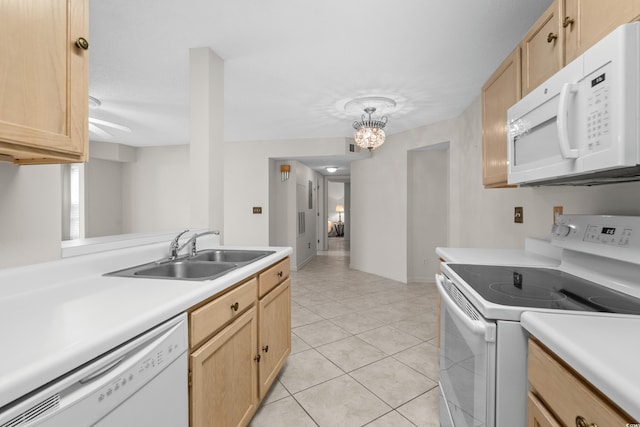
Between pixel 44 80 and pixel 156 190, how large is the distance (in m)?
5.46

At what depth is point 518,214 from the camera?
2312 mm

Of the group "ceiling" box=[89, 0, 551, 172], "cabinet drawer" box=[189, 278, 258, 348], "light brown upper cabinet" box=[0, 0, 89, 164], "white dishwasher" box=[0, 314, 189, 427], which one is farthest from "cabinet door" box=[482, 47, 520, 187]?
"light brown upper cabinet" box=[0, 0, 89, 164]

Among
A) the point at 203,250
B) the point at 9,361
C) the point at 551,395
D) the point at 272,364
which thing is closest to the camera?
the point at 9,361

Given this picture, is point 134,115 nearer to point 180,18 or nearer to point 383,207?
point 180,18

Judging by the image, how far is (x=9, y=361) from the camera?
56 centimetres

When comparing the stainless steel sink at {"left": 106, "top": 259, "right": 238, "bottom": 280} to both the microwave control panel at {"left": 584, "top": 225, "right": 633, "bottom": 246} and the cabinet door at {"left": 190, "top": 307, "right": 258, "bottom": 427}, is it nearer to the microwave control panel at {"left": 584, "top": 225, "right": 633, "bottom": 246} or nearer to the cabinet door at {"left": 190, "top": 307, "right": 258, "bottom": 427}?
the cabinet door at {"left": 190, "top": 307, "right": 258, "bottom": 427}

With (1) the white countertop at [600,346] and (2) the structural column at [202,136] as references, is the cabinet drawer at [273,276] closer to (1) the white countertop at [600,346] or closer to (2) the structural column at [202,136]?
(2) the structural column at [202,136]

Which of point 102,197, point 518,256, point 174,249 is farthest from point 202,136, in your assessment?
point 102,197

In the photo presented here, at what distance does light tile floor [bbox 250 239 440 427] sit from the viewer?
64.0 inches

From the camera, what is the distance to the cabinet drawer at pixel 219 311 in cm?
100

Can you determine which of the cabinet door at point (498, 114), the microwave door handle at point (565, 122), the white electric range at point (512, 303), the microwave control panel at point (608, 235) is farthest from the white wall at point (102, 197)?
the microwave control panel at point (608, 235)

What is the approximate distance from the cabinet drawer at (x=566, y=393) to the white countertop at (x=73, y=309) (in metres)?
1.04

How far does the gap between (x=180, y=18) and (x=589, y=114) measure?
2167 millimetres

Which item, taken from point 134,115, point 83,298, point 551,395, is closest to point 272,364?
point 83,298
